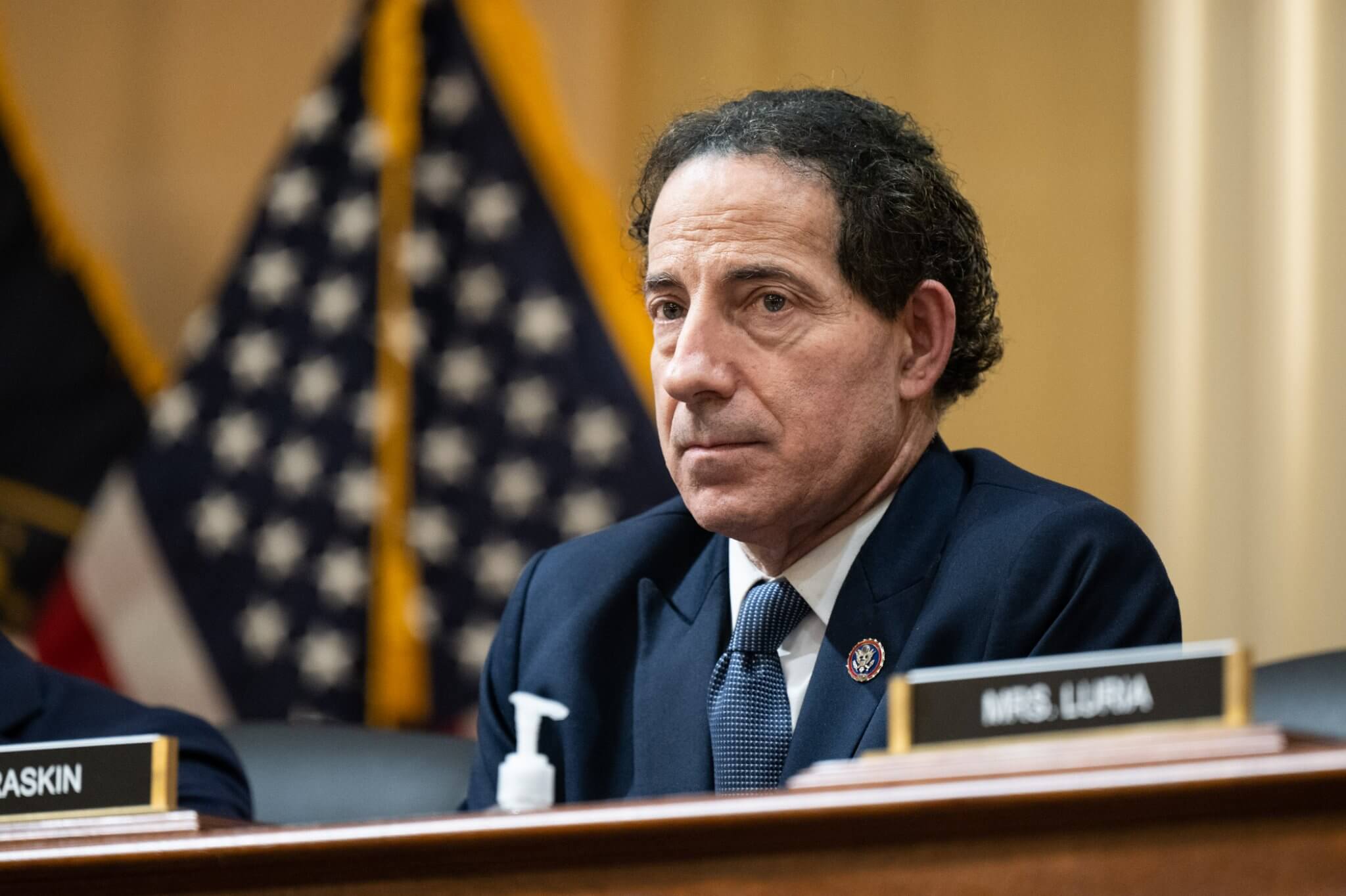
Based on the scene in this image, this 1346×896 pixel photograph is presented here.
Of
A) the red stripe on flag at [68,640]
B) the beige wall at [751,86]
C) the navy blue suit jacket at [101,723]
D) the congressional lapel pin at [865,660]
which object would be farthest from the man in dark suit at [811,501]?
the red stripe on flag at [68,640]

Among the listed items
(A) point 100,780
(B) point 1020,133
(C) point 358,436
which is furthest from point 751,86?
(A) point 100,780

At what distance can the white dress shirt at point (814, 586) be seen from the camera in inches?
71.6

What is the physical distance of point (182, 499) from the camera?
3859 mm

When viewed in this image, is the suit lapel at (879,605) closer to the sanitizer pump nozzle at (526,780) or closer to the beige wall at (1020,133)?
the sanitizer pump nozzle at (526,780)

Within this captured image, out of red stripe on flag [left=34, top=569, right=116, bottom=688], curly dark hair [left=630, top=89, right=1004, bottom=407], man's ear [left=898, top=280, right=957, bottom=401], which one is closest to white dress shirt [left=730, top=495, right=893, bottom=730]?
man's ear [left=898, top=280, right=957, bottom=401]

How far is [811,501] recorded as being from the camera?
1.84 metres

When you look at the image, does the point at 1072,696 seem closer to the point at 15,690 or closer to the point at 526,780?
the point at 526,780

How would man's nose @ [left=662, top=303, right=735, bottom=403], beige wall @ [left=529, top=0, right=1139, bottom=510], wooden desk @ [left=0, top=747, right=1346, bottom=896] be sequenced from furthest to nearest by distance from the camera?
beige wall @ [left=529, top=0, right=1139, bottom=510] → man's nose @ [left=662, top=303, right=735, bottom=403] → wooden desk @ [left=0, top=747, right=1346, bottom=896]

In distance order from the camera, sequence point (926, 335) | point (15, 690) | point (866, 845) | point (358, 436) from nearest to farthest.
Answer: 1. point (866, 845)
2. point (926, 335)
3. point (15, 690)
4. point (358, 436)

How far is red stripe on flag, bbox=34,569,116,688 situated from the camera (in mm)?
3896

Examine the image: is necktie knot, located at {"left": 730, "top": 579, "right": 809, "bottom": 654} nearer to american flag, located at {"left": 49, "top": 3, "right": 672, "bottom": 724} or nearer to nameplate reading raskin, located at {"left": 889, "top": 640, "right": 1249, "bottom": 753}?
nameplate reading raskin, located at {"left": 889, "top": 640, "right": 1249, "bottom": 753}

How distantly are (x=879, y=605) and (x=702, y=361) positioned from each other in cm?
33

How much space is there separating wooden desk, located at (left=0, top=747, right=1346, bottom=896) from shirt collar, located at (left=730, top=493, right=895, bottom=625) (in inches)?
29.5

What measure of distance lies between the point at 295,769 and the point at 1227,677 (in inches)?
66.9
